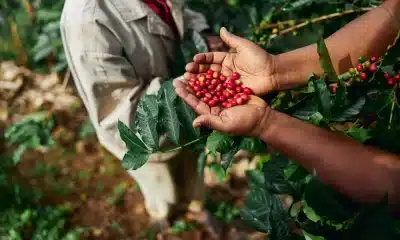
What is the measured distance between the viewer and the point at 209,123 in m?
1.16

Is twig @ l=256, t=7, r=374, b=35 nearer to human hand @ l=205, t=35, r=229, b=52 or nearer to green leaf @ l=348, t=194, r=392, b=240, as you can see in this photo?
human hand @ l=205, t=35, r=229, b=52

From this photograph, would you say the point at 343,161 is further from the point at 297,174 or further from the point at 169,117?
the point at 169,117

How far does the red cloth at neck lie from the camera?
1.76 meters

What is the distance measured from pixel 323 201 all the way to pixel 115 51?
1116mm

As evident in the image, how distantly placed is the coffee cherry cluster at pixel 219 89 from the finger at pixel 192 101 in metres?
0.05

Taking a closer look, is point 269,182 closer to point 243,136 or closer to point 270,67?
point 243,136

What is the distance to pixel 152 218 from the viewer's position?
9.00ft

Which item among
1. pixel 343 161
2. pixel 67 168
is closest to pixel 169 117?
pixel 343 161

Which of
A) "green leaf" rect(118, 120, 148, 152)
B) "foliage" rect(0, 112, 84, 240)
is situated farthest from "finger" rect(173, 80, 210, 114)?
"foliage" rect(0, 112, 84, 240)

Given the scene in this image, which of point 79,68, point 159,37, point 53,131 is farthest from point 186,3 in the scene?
point 53,131

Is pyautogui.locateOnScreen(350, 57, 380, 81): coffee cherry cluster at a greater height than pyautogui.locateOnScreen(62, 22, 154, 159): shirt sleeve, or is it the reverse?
pyautogui.locateOnScreen(350, 57, 380, 81): coffee cherry cluster

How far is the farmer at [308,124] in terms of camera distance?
1.02 metres

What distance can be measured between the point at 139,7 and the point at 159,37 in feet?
0.56

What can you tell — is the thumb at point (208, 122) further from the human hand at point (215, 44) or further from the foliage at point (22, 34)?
the foliage at point (22, 34)
